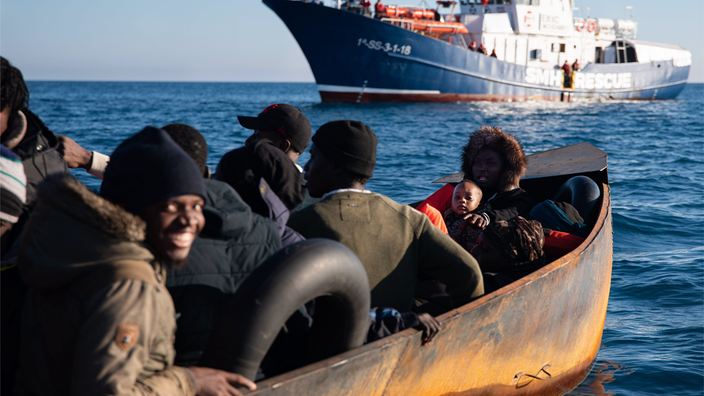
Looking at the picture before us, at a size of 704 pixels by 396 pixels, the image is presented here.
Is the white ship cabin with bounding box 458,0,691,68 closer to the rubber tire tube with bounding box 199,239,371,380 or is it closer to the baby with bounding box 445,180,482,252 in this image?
the baby with bounding box 445,180,482,252

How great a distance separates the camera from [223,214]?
1.68 m

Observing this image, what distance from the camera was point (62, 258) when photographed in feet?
4.46

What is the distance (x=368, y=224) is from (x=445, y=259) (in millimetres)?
360

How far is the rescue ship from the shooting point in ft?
90.0

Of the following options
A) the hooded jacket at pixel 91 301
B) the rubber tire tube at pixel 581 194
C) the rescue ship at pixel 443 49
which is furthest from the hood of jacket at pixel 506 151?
the rescue ship at pixel 443 49

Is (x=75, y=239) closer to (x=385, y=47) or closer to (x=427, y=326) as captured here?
(x=427, y=326)

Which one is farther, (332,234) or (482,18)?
(482,18)

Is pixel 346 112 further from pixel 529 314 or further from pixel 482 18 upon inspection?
pixel 529 314

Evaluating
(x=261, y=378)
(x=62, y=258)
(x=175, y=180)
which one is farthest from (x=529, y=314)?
(x=62, y=258)

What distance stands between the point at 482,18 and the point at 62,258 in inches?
1182

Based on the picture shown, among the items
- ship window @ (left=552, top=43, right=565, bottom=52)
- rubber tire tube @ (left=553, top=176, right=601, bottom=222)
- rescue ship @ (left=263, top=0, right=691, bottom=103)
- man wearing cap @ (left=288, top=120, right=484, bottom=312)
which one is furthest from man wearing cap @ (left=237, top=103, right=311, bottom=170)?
ship window @ (left=552, top=43, right=565, bottom=52)

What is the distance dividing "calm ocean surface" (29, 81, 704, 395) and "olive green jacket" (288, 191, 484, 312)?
241 cm

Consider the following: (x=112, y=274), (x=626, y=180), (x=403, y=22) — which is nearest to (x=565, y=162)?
(x=112, y=274)

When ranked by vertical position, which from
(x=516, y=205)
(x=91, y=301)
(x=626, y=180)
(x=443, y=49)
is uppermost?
(x=443, y=49)
